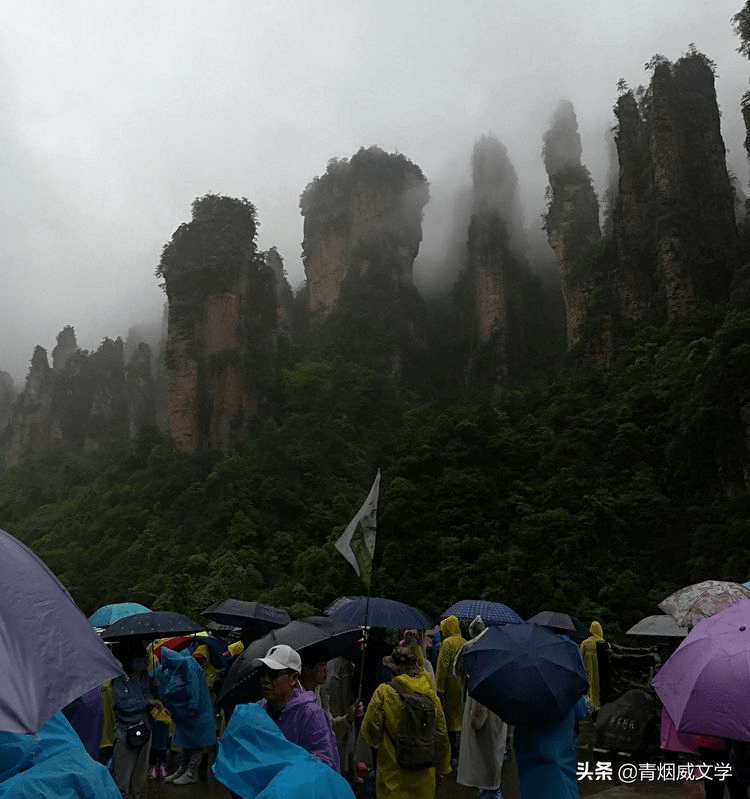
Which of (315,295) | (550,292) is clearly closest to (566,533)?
(550,292)

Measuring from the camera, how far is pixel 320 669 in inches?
143

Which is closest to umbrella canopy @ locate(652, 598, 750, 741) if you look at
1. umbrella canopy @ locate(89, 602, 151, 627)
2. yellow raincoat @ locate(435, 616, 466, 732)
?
yellow raincoat @ locate(435, 616, 466, 732)

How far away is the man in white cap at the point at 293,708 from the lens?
287 centimetres

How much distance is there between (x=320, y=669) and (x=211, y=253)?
38581mm

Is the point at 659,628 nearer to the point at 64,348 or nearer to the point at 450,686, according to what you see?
the point at 450,686

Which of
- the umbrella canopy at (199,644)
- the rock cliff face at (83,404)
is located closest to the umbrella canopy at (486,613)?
the umbrella canopy at (199,644)

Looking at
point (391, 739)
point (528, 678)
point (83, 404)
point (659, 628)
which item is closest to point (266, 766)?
point (528, 678)

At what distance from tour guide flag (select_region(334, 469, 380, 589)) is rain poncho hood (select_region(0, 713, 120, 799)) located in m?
3.19

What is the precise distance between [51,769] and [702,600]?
519 centimetres

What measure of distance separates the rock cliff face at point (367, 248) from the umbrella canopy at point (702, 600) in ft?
137

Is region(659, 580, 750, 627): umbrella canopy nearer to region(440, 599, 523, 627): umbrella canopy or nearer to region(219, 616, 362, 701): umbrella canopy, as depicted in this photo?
region(440, 599, 523, 627): umbrella canopy

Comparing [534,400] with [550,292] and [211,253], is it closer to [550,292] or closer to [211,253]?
→ [211,253]

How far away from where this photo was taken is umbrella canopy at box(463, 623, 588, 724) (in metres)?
3.66

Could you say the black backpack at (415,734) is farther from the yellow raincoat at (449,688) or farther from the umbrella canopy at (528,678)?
the yellow raincoat at (449,688)
